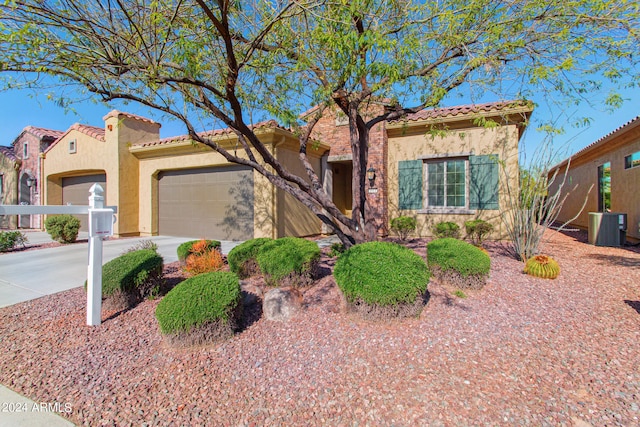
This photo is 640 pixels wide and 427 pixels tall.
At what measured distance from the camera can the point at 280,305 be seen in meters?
3.77

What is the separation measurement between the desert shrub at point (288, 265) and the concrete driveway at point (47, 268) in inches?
130

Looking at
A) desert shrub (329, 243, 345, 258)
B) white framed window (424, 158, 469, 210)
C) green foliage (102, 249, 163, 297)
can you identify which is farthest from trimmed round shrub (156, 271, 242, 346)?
white framed window (424, 158, 469, 210)

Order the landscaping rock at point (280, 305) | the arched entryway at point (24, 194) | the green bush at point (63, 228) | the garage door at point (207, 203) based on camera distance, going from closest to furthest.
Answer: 1. the landscaping rock at point (280, 305)
2. the green bush at point (63, 228)
3. the garage door at point (207, 203)
4. the arched entryway at point (24, 194)

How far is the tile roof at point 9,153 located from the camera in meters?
15.9

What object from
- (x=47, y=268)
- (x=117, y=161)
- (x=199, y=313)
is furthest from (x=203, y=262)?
(x=117, y=161)

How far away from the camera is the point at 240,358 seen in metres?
2.98

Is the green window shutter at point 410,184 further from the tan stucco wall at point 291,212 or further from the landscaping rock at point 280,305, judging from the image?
the landscaping rock at point 280,305

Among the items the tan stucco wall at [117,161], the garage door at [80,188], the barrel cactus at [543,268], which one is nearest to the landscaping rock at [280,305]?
the barrel cactus at [543,268]

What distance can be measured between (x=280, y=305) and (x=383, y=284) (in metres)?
1.31

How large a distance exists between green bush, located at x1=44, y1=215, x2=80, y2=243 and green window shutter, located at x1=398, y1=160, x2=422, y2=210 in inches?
420

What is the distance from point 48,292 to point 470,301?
21.1 ft

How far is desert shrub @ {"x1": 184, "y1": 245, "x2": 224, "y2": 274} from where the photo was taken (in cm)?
510

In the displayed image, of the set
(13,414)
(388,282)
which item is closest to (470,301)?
(388,282)

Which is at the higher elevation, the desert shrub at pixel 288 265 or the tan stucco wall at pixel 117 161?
the tan stucco wall at pixel 117 161
